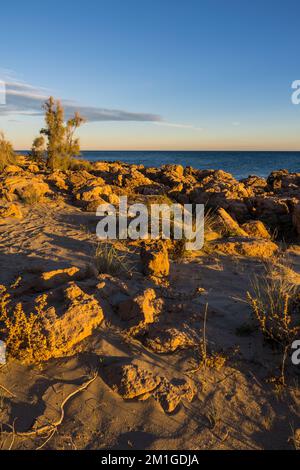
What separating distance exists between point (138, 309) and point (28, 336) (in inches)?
44.7

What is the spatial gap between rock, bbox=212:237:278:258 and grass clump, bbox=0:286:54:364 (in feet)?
12.6

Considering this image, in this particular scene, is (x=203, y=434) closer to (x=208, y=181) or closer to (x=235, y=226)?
(x=235, y=226)

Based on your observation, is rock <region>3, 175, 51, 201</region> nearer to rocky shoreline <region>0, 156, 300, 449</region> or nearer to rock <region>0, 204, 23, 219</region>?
rock <region>0, 204, 23, 219</region>

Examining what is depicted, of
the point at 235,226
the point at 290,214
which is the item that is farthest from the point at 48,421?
the point at 290,214

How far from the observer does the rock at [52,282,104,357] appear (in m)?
3.13

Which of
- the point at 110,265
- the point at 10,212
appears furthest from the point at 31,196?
the point at 110,265

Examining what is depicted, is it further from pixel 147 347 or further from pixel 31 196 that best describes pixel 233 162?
pixel 147 347


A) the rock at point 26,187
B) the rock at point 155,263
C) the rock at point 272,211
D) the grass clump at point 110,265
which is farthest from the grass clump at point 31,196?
the rock at point 272,211

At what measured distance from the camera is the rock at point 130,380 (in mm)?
2689

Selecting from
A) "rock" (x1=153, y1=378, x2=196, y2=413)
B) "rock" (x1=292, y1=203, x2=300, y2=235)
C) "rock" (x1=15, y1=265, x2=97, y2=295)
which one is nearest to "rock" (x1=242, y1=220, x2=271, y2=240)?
"rock" (x1=292, y1=203, x2=300, y2=235)

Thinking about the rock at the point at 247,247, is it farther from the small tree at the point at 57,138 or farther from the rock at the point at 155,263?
the small tree at the point at 57,138

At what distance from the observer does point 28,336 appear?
2.98 metres

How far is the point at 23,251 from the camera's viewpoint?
566 cm

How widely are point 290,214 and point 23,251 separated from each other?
6.57 meters
